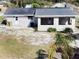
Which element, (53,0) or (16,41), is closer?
(16,41)

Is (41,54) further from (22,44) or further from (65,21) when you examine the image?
(65,21)

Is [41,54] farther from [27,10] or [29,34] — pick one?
[27,10]

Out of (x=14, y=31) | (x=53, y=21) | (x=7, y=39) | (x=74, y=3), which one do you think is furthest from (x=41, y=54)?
(x=74, y=3)

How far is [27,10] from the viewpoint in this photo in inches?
2008

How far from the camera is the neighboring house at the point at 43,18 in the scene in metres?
44.6

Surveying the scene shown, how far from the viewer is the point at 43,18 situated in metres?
45.9

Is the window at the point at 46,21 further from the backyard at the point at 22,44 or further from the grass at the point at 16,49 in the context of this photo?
the grass at the point at 16,49

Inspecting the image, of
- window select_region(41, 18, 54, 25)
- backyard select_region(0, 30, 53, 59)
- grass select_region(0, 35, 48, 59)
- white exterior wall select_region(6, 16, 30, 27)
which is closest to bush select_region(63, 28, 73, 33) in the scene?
backyard select_region(0, 30, 53, 59)

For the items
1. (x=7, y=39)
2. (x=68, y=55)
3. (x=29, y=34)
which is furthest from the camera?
(x=29, y=34)

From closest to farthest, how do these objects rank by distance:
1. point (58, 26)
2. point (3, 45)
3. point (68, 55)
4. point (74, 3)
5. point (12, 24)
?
1. point (68, 55)
2. point (3, 45)
3. point (58, 26)
4. point (12, 24)
5. point (74, 3)

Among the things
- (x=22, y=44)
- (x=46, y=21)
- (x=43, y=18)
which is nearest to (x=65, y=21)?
(x=46, y=21)

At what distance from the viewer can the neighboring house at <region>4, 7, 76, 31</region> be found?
44.6 m

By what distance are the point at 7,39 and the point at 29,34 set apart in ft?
14.3

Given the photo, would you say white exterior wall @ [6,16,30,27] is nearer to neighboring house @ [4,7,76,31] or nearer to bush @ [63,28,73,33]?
neighboring house @ [4,7,76,31]
